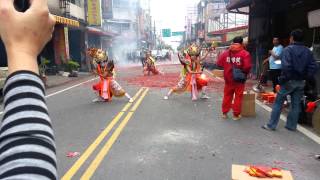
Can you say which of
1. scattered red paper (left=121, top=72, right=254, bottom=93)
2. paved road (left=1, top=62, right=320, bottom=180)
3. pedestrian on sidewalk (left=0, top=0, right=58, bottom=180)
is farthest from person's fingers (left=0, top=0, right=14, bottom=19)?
scattered red paper (left=121, top=72, right=254, bottom=93)

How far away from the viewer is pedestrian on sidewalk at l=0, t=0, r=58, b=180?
1101 millimetres

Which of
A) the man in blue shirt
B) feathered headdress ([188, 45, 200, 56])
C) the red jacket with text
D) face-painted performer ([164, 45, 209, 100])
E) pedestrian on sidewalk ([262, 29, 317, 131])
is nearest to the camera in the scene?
pedestrian on sidewalk ([262, 29, 317, 131])

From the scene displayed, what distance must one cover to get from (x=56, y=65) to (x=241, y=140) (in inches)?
920

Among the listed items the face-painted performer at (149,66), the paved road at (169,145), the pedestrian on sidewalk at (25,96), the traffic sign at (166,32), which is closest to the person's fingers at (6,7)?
the pedestrian on sidewalk at (25,96)

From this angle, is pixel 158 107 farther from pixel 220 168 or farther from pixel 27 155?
pixel 27 155

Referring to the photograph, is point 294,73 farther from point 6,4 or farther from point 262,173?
point 6,4

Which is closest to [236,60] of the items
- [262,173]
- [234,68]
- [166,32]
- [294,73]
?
[234,68]

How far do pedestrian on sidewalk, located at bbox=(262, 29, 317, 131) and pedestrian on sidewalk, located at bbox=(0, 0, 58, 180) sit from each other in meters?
7.57

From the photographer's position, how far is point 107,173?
561 centimetres

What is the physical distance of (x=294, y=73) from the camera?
26.8 ft

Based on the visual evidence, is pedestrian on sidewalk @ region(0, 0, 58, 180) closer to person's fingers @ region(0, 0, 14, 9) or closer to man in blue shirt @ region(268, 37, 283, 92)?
person's fingers @ region(0, 0, 14, 9)

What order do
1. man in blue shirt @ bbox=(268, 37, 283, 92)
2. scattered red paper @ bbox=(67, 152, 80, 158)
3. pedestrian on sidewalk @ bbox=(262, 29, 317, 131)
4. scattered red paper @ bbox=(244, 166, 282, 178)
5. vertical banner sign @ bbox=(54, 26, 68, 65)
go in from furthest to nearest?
vertical banner sign @ bbox=(54, 26, 68, 65) → man in blue shirt @ bbox=(268, 37, 283, 92) → pedestrian on sidewalk @ bbox=(262, 29, 317, 131) → scattered red paper @ bbox=(67, 152, 80, 158) → scattered red paper @ bbox=(244, 166, 282, 178)

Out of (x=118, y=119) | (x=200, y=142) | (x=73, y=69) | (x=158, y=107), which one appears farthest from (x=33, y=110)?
(x=73, y=69)

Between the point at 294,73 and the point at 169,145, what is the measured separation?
3070 millimetres
